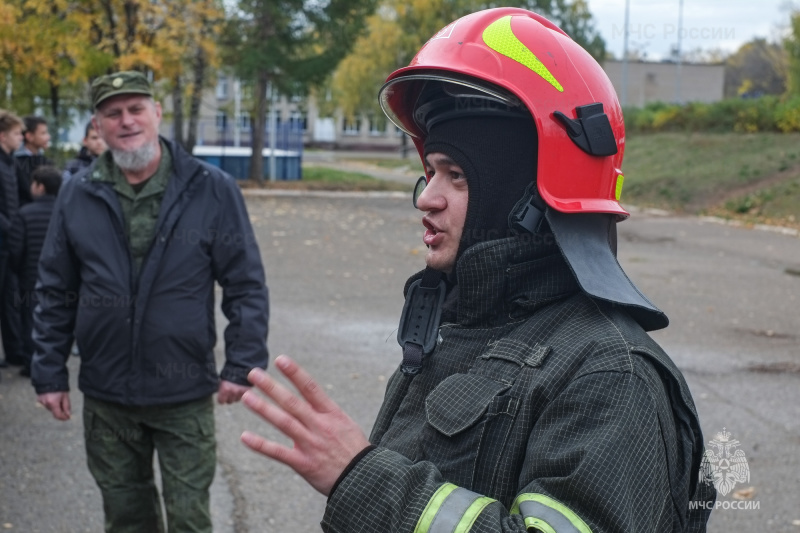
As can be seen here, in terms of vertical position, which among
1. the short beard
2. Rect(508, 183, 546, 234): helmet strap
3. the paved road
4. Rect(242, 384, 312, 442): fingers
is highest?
the short beard

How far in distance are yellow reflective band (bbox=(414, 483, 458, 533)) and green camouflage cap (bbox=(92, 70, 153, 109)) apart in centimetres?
319

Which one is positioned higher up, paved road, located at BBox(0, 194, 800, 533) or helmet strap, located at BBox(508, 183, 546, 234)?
helmet strap, located at BBox(508, 183, 546, 234)

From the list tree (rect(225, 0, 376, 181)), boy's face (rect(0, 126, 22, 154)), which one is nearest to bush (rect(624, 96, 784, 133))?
tree (rect(225, 0, 376, 181))

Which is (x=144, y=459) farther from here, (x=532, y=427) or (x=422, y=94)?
(x=532, y=427)

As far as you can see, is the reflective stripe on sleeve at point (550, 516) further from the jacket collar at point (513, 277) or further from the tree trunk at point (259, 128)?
the tree trunk at point (259, 128)

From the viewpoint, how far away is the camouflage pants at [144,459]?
13.6ft

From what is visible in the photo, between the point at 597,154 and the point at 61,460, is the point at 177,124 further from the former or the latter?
the point at 597,154

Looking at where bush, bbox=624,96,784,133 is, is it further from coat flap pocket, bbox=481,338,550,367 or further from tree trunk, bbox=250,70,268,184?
coat flap pocket, bbox=481,338,550,367

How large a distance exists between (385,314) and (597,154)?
323 inches

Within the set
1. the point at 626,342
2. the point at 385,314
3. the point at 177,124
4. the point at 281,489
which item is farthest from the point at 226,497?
the point at 177,124

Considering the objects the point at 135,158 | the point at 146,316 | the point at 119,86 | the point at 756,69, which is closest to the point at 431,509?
the point at 146,316

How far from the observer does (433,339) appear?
217cm

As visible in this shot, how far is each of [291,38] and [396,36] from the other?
67.5 ft

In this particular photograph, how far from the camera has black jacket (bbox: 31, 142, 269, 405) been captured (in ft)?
13.6
